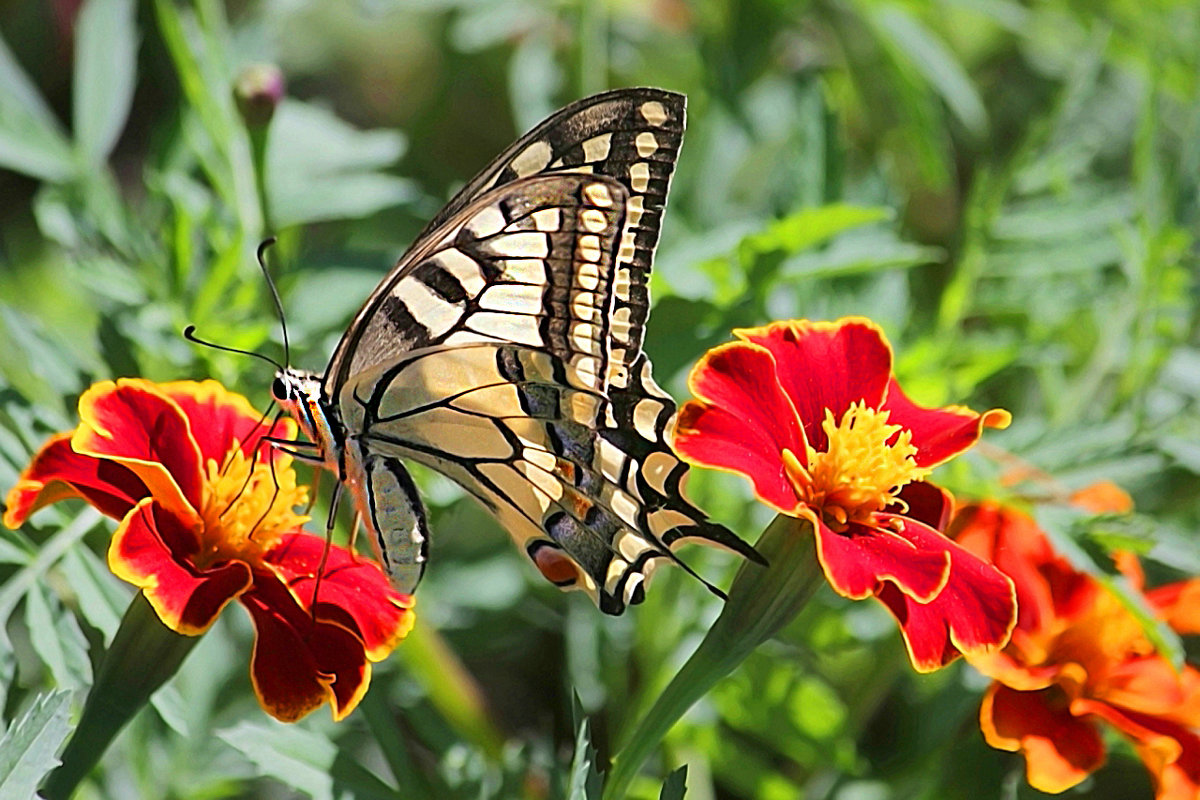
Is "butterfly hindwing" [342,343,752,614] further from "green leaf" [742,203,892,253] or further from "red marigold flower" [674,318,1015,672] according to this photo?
"green leaf" [742,203,892,253]

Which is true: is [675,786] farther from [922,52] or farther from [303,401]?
[922,52]

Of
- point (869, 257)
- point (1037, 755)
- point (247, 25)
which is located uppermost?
point (247, 25)

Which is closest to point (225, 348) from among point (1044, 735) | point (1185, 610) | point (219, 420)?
point (219, 420)

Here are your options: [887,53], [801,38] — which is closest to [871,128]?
[801,38]

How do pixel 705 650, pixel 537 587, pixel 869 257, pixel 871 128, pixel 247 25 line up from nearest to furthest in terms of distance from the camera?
1. pixel 705 650
2. pixel 869 257
3. pixel 537 587
4. pixel 247 25
5. pixel 871 128

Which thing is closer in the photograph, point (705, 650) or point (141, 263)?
point (705, 650)

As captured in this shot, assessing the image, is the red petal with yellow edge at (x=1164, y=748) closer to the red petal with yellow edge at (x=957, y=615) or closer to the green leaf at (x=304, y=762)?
the red petal with yellow edge at (x=957, y=615)

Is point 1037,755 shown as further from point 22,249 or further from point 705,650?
point 22,249

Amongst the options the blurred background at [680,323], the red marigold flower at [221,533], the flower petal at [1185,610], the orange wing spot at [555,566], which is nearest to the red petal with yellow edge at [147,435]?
the red marigold flower at [221,533]
